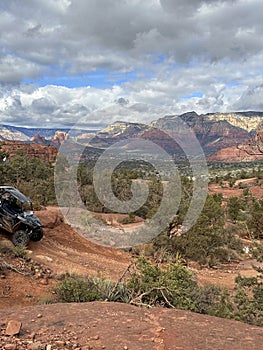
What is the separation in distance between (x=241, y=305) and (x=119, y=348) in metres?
5.37

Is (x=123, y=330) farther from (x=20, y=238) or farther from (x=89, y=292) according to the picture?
(x=20, y=238)

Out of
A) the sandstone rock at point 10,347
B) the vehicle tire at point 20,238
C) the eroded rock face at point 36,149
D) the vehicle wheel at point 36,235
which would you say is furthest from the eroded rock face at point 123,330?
the eroded rock face at point 36,149

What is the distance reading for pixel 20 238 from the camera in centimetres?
1190

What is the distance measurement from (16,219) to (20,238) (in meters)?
0.59

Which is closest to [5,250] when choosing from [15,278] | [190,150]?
[15,278]

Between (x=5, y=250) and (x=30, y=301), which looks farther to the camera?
(x=5, y=250)

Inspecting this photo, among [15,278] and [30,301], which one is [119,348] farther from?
[15,278]

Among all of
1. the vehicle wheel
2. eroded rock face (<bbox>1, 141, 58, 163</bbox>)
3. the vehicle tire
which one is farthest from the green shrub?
eroded rock face (<bbox>1, 141, 58, 163</bbox>)

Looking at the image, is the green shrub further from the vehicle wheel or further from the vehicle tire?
the vehicle wheel

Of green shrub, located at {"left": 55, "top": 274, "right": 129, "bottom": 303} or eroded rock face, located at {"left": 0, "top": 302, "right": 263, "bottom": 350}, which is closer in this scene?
eroded rock face, located at {"left": 0, "top": 302, "right": 263, "bottom": 350}

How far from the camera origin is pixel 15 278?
973 centimetres

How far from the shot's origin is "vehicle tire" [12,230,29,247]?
11.8 m

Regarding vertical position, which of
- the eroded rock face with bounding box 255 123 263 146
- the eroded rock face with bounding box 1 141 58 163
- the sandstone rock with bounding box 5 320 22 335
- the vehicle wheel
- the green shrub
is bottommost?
the green shrub

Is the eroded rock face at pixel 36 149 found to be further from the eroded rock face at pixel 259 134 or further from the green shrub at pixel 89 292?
the eroded rock face at pixel 259 134
